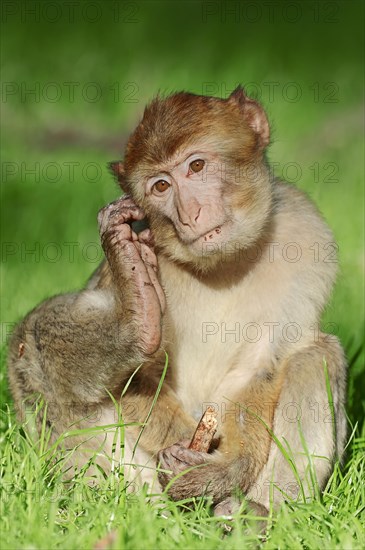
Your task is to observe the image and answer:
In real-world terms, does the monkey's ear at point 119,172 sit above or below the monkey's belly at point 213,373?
above

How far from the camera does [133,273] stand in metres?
4.61

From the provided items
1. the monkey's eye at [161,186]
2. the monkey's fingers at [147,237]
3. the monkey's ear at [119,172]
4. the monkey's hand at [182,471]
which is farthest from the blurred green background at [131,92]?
the monkey's hand at [182,471]

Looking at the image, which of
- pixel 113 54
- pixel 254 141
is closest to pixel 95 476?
pixel 254 141

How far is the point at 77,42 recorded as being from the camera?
532 inches

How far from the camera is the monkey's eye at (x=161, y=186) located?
481 cm

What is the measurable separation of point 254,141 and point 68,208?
4.82m

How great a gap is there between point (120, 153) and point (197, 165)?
271 inches

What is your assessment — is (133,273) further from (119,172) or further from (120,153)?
(120,153)

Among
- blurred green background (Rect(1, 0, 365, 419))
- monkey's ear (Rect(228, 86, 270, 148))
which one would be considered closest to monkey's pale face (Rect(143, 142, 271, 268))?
monkey's ear (Rect(228, 86, 270, 148))

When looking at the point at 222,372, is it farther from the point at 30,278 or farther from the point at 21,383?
the point at 30,278

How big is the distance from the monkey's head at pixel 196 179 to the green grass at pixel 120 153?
27.7 inches

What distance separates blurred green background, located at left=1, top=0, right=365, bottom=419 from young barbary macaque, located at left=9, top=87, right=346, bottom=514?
3.00 meters

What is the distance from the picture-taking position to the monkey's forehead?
4.72 m

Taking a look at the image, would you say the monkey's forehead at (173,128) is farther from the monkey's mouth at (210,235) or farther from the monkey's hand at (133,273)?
the monkey's mouth at (210,235)
